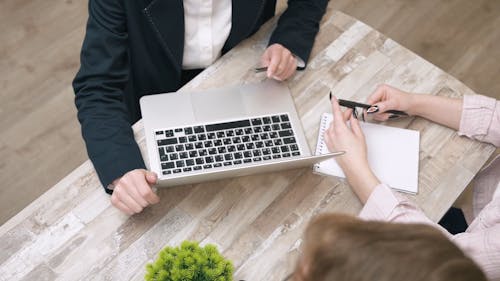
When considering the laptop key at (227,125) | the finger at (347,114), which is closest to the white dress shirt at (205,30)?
the laptop key at (227,125)

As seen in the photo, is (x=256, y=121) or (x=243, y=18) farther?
(x=243, y=18)

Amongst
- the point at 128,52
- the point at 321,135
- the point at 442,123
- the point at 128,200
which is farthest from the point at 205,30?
the point at 442,123

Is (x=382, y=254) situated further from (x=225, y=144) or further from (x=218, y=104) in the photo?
(x=218, y=104)

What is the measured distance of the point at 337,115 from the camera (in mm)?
1220

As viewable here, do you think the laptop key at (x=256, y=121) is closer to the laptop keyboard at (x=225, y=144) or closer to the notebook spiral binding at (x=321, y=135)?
the laptop keyboard at (x=225, y=144)

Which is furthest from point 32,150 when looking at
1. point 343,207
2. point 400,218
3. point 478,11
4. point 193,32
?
point 478,11

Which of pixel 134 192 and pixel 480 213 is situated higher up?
pixel 134 192

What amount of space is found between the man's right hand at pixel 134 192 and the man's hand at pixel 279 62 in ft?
1.29

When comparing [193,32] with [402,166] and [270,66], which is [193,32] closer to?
[270,66]

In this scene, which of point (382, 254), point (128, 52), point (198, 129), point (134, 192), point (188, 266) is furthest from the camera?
point (128, 52)

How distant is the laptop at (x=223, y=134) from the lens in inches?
43.7

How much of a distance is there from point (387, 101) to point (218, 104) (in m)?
0.41

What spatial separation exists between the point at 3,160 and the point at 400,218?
5.01 feet

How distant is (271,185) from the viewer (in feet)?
3.85
